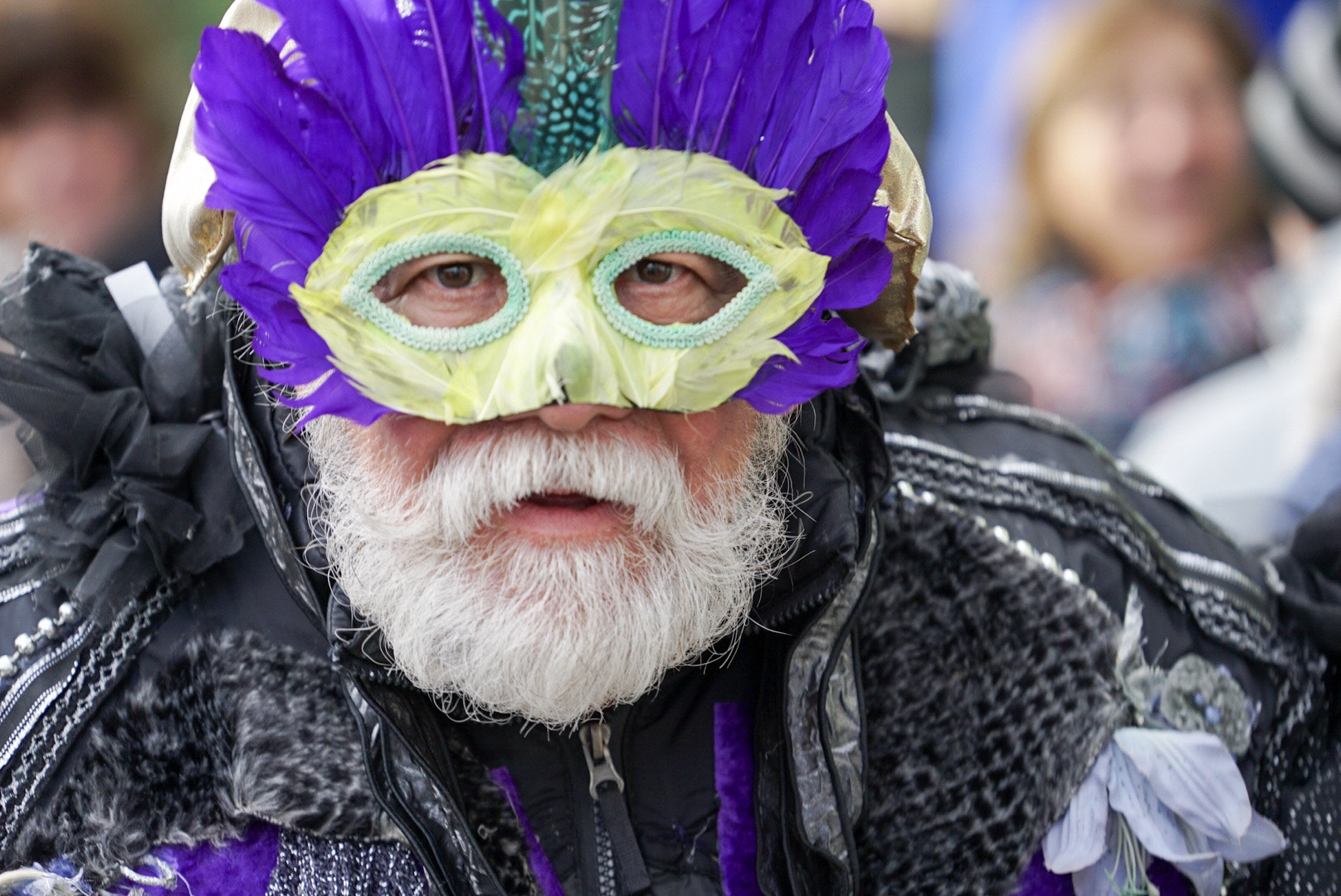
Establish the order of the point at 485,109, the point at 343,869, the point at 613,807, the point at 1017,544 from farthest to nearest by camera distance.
Result: the point at 1017,544 → the point at 613,807 → the point at 343,869 → the point at 485,109

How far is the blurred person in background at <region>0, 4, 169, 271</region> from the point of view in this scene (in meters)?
3.85

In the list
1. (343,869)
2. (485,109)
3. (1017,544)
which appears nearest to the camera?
(485,109)

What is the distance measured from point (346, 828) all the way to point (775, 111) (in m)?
1.21

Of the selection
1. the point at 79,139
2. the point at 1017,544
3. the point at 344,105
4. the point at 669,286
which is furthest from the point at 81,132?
the point at 1017,544

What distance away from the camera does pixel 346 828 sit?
6.10 ft

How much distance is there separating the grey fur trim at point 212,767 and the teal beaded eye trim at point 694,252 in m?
0.77

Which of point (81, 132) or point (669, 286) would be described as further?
point (81, 132)

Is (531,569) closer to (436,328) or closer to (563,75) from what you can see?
(436,328)

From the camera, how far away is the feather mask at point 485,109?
1651mm

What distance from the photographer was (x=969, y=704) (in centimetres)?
211

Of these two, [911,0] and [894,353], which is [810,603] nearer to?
[894,353]

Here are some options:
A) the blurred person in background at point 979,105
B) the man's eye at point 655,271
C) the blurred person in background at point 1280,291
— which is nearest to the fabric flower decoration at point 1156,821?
the man's eye at point 655,271

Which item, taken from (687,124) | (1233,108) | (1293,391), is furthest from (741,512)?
(1233,108)

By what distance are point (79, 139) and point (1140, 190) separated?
3.59 meters
